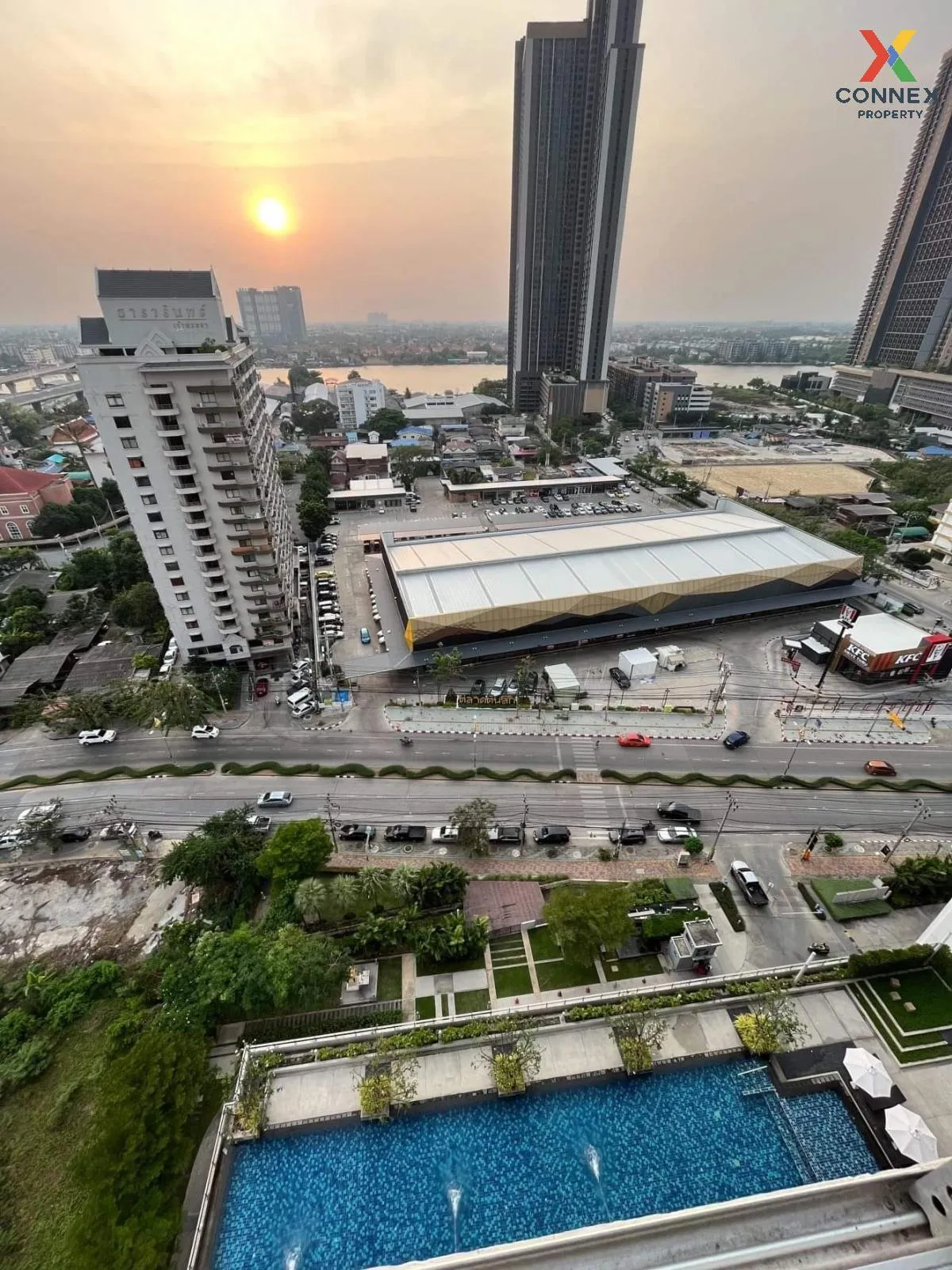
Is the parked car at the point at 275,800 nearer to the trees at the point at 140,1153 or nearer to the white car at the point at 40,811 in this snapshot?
the white car at the point at 40,811

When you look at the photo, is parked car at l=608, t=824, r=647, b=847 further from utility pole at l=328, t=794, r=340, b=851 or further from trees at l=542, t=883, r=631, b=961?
utility pole at l=328, t=794, r=340, b=851

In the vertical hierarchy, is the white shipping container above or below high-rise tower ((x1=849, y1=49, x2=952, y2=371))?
below

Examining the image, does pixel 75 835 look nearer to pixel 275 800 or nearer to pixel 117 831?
pixel 117 831

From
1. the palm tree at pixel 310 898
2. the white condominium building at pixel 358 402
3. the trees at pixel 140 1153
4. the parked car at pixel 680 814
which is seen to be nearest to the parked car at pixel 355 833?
the palm tree at pixel 310 898

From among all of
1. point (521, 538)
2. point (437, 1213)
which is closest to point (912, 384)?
point (521, 538)

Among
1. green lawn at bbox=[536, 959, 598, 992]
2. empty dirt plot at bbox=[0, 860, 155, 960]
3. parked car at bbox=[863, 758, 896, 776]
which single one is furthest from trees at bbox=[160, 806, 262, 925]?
parked car at bbox=[863, 758, 896, 776]

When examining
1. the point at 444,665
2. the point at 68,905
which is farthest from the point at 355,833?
the point at 68,905

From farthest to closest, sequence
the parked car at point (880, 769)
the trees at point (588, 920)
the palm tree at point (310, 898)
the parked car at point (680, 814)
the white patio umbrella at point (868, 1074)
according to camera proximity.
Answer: the parked car at point (880, 769) < the parked car at point (680, 814) < the palm tree at point (310, 898) < the trees at point (588, 920) < the white patio umbrella at point (868, 1074)
